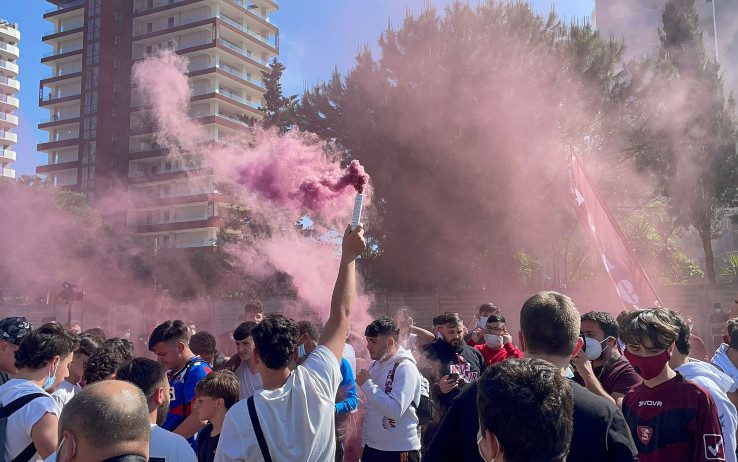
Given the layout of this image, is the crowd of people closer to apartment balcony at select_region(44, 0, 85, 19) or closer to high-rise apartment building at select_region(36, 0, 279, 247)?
high-rise apartment building at select_region(36, 0, 279, 247)

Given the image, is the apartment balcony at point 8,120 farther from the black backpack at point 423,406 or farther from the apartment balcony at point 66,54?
the black backpack at point 423,406

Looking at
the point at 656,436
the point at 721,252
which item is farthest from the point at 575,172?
the point at 721,252

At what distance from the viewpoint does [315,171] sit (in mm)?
16016

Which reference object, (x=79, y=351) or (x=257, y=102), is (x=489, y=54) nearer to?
(x=79, y=351)

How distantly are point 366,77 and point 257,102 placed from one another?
126 feet

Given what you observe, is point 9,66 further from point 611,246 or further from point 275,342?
point 275,342

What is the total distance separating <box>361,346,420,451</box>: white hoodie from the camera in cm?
491

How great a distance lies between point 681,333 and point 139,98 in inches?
2267

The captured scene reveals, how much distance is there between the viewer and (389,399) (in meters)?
4.91

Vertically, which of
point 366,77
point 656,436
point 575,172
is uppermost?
point 366,77

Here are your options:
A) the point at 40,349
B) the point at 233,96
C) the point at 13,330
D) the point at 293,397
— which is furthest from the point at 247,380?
the point at 233,96

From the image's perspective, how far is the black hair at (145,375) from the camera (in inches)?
123

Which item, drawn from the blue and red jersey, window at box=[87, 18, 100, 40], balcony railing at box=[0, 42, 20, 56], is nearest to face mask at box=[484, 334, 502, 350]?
the blue and red jersey

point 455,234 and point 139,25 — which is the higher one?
point 139,25
